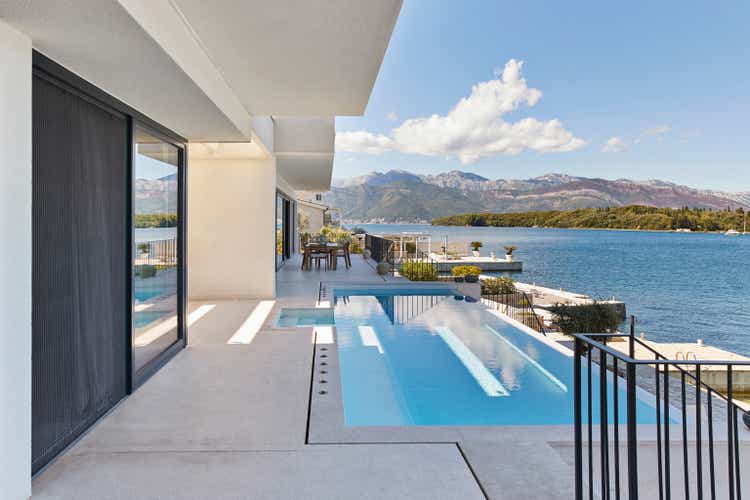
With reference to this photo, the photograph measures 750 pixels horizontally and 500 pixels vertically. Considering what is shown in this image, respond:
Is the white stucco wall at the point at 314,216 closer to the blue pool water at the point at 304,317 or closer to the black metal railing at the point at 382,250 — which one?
the black metal railing at the point at 382,250

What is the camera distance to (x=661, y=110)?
51562 millimetres

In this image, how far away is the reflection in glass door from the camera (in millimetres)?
4461

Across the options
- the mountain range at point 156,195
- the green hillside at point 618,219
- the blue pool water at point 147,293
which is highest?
the green hillside at point 618,219

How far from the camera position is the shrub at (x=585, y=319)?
1675 centimetres

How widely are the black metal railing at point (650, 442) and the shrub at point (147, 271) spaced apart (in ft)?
11.3

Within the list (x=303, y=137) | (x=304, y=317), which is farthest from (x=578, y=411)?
(x=303, y=137)

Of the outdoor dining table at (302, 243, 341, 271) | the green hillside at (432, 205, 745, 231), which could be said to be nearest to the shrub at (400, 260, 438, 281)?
the outdoor dining table at (302, 243, 341, 271)

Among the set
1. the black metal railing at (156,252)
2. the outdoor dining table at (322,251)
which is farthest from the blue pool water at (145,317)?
the outdoor dining table at (322,251)

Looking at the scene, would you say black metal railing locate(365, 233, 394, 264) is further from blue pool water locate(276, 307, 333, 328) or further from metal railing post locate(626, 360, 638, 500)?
metal railing post locate(626, 360, 638, 500)

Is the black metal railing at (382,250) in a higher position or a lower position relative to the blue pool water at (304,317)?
higher

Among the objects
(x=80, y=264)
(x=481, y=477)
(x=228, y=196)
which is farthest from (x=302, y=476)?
(x=228, y=196)
